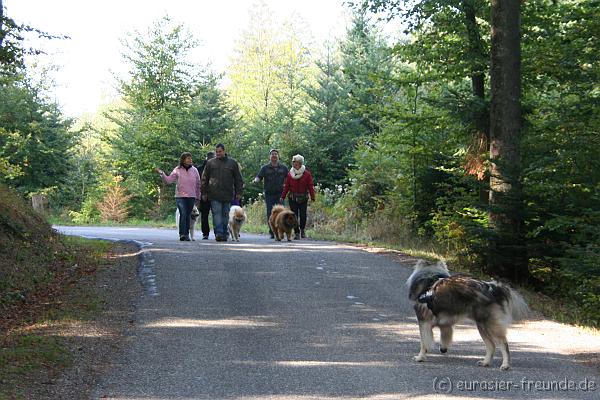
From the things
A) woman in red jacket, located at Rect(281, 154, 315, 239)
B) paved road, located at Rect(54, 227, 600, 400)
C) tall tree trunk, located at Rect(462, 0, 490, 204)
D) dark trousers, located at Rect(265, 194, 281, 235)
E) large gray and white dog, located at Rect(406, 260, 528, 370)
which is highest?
tall tree trunk, located at Rect(462, 0, 490, 204)

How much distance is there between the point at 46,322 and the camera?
988 cm

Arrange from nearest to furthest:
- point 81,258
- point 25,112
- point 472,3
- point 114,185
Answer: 1. point 81,258
2. point 472,3
3. point 25,112
4. point 114,185

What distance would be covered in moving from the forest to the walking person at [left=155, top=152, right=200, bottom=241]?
4110 millimetres

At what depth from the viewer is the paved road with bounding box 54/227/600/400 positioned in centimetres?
714

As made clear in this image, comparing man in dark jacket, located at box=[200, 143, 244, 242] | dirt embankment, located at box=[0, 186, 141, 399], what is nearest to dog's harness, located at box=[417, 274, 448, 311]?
dirt embankment, located at box=[0, 186, 141, 399]

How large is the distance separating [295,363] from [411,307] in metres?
3.47

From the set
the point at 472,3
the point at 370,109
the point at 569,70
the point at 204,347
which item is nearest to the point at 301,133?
the point at 370,109

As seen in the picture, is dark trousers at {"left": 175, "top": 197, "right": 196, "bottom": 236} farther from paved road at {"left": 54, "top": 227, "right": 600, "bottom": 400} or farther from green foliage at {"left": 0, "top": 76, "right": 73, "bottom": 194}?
green foliage at {"left": 0, "top": 76, "right": 73, "bottom": 194}

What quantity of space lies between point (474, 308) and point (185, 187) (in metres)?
12.4

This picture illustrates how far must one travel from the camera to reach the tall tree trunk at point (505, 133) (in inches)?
592

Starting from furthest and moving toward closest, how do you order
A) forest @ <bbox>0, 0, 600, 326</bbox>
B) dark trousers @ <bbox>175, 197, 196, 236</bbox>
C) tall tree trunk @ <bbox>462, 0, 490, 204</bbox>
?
dark trousers @ <bbox>175, 197, 196, 236</bbox>, tall tree trunk @ <bbox>462, 0, 490, 204</bbox>, forest @ <bbox>0, 0, 600, 326</bbox>

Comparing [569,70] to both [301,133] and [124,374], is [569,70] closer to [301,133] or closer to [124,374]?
[124,374]

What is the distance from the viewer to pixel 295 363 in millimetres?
8047

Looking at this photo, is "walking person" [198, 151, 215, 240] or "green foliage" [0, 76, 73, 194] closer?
"walking person" [198, 151, 215, 240]
